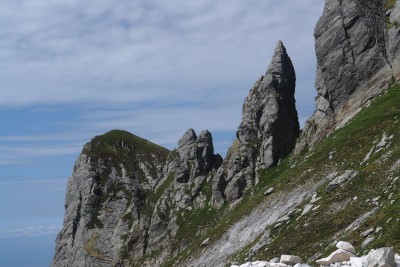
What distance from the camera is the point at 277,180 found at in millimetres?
72188

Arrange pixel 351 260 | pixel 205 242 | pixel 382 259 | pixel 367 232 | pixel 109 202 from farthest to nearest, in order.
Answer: pixel 109 202, pixel 205 242, pixel 367 232, pixel 351 260, pixel 382 259

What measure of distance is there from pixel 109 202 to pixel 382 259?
103 meters

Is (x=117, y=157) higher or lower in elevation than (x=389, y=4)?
lower

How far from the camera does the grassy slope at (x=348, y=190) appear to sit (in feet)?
120

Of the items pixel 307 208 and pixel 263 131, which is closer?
pixel 307 208

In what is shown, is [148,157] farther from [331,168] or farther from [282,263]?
[282,263]

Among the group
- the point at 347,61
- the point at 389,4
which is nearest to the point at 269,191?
the point at 347,61

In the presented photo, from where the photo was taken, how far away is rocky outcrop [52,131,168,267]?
349ft

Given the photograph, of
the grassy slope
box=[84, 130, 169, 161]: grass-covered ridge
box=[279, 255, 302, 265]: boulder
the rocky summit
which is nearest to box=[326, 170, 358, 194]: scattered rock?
the rocky summit

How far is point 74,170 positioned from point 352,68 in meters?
80.7

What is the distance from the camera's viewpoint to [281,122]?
92438 mm

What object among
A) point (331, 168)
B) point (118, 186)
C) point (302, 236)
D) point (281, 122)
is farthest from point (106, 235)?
point (302, 236)

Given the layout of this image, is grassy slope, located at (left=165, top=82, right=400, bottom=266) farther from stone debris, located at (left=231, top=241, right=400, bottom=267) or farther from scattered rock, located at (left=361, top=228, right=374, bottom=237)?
stone debris, located at (left=231, top=241, right=400, bottom=267)

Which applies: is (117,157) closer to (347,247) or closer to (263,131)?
(263,131)
